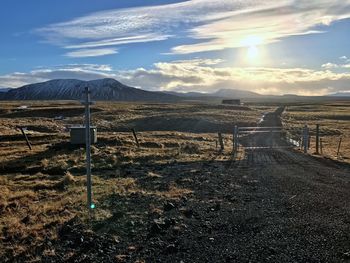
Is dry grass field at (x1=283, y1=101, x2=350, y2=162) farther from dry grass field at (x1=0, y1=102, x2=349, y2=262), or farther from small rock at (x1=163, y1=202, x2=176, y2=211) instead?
small rock at (x1=163, y1=202, x2=176, y2=211)

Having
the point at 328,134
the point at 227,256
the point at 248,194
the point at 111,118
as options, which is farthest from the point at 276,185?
the point at 111,118

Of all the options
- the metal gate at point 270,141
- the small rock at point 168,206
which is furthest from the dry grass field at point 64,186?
the metal gate at point 270,141

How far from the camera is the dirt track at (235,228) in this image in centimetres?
758

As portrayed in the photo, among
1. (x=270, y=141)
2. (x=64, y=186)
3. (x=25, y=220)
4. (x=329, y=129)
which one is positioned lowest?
(x=329, y=129)

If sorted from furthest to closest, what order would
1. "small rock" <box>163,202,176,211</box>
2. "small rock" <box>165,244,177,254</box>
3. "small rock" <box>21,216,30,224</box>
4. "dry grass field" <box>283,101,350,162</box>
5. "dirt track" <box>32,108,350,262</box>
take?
"dry grass field" <box>283,101,350,162</box>
"small rock" <box>163,202,176,211</box>
"small rock" <box>21,216,30,224</box>
"small rock" <box>165,244,177,254</box>
"dirt track" <box>32,108,350,262</box>

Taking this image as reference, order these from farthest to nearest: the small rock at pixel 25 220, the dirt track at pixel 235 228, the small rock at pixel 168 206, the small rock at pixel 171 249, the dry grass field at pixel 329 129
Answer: the dry grass field at pixel 329 129
the small rock at pixel 168 206
the small rock at pixel 25 220
the small rock at pixel 171 249
the dirt track at pixel 235 228

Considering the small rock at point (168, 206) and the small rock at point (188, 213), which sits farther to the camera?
the small rock at point (168, 206)

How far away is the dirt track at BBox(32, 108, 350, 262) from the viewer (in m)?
7.58

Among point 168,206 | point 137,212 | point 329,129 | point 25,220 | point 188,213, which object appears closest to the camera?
point 25,220

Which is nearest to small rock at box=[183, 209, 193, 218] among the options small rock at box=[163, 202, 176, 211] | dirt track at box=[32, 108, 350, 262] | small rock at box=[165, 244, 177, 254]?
dirt track at box=[32, 108, 350, 262]

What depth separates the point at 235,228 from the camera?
908cm

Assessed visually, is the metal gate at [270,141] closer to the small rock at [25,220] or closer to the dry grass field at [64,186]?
the dry grass field at [64,186]

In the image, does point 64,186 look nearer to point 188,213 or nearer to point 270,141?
point 188,213

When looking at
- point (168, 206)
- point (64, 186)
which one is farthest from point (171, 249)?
point (64, 186)
